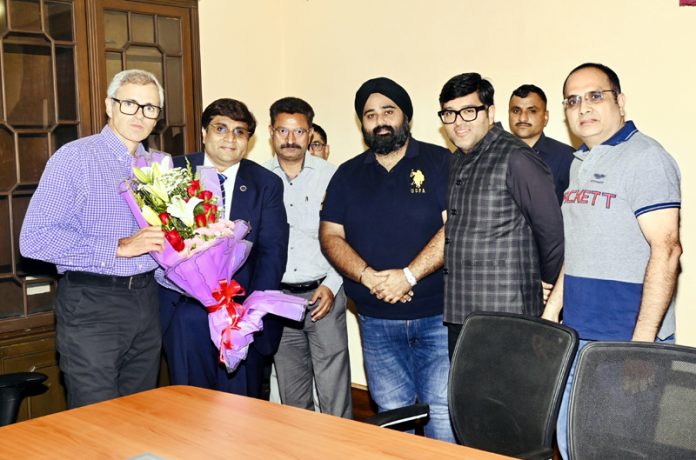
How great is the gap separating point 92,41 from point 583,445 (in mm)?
3638

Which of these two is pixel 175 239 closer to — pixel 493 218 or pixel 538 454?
pixel 493 218

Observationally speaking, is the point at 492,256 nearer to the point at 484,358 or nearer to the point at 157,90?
the point at 484,358

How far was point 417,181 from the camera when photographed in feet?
11.0

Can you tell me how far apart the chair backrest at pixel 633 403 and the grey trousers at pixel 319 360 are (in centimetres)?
201

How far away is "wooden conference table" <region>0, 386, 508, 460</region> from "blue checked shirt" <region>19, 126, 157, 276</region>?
29.8 inches

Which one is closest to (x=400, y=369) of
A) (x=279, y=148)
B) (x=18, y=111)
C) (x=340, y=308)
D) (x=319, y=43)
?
(x=340, y=308)

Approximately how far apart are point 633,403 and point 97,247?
2020 millimetres

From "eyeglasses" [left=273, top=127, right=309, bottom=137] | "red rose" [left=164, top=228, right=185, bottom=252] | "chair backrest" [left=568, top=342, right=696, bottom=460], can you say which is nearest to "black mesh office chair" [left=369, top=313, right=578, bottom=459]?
"chair backrest" [left=568, top=342, right=696, bottom=460]

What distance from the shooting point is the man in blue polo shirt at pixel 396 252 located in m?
3.30

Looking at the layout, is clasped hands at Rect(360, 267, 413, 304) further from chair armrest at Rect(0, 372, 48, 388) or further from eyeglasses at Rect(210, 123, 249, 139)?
chair armrest at Rect(0, 372, 48, 388)

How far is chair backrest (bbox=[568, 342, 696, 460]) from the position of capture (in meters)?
1.81

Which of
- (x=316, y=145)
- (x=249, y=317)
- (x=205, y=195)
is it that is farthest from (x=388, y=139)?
(x=316, y=145)

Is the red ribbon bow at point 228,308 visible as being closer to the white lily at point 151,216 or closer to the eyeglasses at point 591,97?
the white lily at point 151,216

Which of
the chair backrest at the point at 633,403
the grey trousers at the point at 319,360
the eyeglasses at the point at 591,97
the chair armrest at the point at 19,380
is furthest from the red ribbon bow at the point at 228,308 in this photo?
the eyeglasses at the point at 591,97
